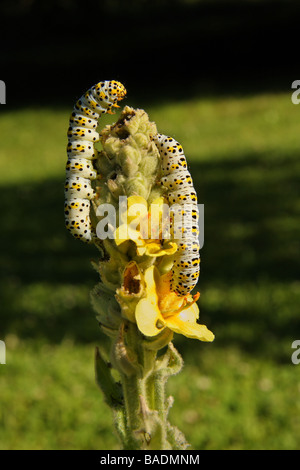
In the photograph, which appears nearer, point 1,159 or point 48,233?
point 48,233

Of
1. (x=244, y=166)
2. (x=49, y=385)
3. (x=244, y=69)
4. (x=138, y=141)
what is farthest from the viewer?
(x=244, y=69)

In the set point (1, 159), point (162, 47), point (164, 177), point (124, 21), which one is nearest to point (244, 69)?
point (162, 47)

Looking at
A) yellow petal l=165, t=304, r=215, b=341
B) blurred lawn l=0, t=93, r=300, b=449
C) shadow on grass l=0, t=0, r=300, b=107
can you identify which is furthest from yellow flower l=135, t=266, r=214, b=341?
shadow on grass l=0, t=0, r=300, b=107

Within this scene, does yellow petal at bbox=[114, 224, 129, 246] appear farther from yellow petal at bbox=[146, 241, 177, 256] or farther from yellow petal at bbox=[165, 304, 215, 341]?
yellow petal at bbox=[165, 304, 215, 341]

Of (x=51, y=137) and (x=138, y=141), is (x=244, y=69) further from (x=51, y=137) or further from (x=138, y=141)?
(x=138, y=141)

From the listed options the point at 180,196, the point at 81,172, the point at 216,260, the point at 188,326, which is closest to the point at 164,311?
the point at 188,326

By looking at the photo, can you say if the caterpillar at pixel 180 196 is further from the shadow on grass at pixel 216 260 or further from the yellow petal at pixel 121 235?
the shadow on grass at pixel 216 260

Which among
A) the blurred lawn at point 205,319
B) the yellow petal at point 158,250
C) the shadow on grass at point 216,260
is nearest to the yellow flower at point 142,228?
the yellow petal at point 158,250

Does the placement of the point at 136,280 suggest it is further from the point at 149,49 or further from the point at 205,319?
the point at 149,49
